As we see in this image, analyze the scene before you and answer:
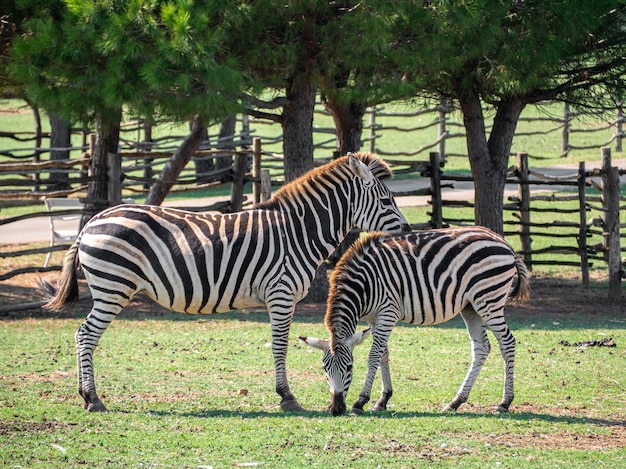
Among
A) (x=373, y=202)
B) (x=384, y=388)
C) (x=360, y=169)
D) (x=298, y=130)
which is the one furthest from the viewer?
(x=298, y=130)

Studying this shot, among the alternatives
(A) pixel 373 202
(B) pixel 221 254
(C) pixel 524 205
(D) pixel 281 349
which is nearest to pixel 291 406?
(D) pixel 281 349

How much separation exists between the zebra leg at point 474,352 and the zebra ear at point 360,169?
5.25ft

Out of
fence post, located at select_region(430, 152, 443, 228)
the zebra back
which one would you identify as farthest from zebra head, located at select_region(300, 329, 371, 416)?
fence post, located at select_region(430, 152, 443, 228)

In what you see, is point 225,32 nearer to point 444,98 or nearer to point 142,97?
point 142,97

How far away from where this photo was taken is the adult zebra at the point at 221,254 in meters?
7.89

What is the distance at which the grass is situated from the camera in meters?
6.40

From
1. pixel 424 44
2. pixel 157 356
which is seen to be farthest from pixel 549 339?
pixel 157 356

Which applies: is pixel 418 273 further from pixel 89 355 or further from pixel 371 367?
pixel 89 355

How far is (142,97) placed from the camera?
10453 mm

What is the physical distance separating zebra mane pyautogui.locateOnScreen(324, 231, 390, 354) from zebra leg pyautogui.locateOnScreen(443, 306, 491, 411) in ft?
3.76

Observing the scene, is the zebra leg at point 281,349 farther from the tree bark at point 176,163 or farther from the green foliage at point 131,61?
the tree bark at point 176,163

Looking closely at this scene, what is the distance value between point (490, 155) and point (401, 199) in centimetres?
872

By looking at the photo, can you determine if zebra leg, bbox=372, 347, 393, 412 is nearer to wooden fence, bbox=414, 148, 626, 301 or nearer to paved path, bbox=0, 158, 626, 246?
wooden fence, bbox=414, 148, 626, 301

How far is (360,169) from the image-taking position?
28.1ft
